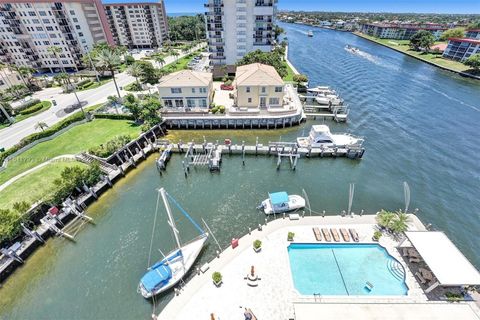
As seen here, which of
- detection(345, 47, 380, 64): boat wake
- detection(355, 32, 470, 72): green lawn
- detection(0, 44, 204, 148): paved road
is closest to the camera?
detection(0, 44, 204, 148): paved road

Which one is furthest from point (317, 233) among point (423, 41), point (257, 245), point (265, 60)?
point (423, 41)

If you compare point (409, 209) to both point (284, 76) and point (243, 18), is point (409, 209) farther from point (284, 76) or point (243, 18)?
point (243, 18)

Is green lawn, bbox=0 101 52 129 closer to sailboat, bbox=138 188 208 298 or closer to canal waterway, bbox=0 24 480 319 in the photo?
canal waterway, bbox=0 24 480 319

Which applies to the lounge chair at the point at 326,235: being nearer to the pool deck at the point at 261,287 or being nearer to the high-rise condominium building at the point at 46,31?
the pool deck at the point at 261,287

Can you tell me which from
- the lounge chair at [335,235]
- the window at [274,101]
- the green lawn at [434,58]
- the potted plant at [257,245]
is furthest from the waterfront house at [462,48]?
the potted plant at [257,245]

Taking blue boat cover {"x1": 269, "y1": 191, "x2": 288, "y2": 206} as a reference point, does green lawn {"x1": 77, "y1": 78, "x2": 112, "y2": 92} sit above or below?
above

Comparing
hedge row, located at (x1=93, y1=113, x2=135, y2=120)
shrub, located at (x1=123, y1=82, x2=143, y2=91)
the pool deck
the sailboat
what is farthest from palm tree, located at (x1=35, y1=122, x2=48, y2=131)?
the pool deck

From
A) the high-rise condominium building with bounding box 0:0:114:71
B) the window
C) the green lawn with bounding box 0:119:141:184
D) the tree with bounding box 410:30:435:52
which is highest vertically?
the high-rise condominium building with bounding box 0:0:114:71

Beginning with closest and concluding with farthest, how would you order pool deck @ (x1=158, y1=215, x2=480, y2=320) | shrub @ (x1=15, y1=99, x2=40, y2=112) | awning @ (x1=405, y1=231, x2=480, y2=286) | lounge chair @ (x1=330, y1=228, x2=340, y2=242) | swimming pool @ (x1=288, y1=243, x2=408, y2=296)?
awning @ (x1=405, y1=231, x2=480, y2=286) < pool deck @ (x1=158, y1=215, x2=480, y2=320) < swimming pool @ (x1=288, y1=243, x2=408, y2=296) < lounge chair @ (x1=330, y1=228, x2=340, y2=242) < shrub @ (x1=15, y1=99, x2=40, y2=112)
